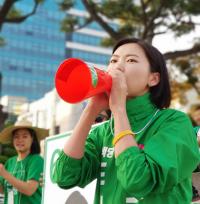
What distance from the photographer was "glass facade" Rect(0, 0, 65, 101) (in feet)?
237

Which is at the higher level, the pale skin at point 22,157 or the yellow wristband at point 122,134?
the yellow wristband at point 122,134

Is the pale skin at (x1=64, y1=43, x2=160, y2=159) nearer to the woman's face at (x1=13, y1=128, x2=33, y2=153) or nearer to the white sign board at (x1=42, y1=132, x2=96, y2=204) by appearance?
the white sign board at (x1=42, y1=132, x2=96, y2=204)

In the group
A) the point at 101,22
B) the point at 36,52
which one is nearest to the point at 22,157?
the point at 101,22

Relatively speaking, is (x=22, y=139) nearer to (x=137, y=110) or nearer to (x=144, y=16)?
(x=137, y=110)

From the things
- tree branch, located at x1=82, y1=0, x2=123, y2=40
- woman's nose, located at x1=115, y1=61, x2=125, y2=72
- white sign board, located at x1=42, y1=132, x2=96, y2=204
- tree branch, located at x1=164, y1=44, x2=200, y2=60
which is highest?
tree branch, located at x1=82, y1=0, x2=123, y2=40

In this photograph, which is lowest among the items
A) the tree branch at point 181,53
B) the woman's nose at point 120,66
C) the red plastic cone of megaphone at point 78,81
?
the red plastic cone of megaphone at point 78,81

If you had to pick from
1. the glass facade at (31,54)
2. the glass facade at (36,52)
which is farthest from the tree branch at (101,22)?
the glass facade at (31,54)

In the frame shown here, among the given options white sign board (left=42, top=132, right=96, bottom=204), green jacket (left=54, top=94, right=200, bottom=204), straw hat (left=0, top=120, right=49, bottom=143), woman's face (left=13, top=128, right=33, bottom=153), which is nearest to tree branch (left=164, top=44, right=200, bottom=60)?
straw hat (left=0, top=120, right=49, bottom=143)

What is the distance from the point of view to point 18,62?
238 ft

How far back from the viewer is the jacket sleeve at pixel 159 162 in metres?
1.31

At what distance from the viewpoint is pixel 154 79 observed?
5.27 ft

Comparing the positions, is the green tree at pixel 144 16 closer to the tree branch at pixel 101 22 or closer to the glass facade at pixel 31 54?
the tree branch at pixel 101 22

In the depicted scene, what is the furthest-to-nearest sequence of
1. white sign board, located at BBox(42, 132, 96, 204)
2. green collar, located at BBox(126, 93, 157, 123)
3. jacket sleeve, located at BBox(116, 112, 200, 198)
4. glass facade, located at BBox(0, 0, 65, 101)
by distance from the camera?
glass facade, located at BBox(0, 0, 65, 101) → white sign board, located at BBox(42, 132, 96, 204) → green collar, located at BBox(126, 93, 157, 123) → jacket sleeve, located at BBox(116, 112, 200, 198)

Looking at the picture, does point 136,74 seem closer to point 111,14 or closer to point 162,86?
point 162,86
